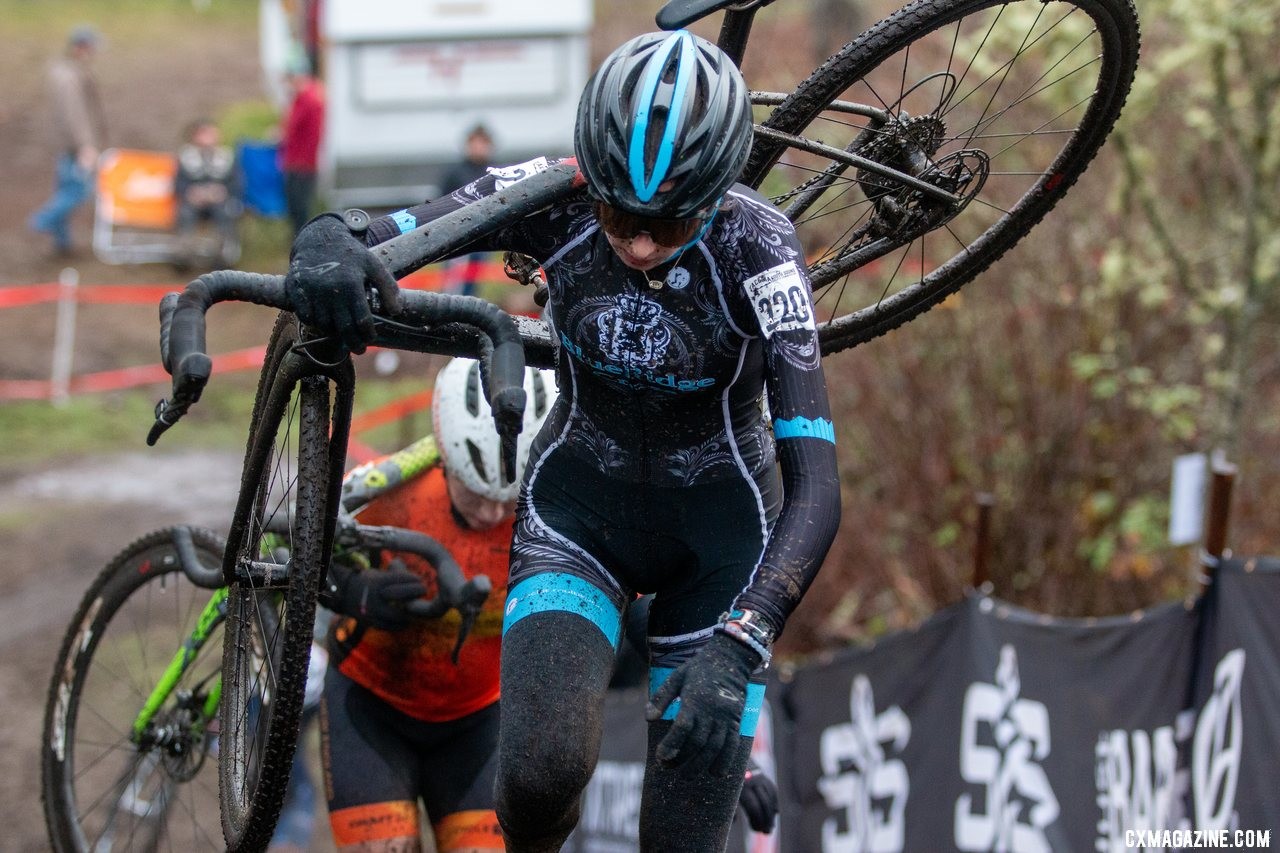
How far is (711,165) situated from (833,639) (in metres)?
6.71

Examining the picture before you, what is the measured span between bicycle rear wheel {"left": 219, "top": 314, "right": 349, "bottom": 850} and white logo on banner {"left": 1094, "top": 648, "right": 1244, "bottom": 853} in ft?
10.8

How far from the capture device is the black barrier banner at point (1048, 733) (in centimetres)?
521

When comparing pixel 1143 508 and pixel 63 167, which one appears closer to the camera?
pixel 1143 508

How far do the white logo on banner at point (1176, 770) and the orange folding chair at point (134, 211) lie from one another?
1255cm

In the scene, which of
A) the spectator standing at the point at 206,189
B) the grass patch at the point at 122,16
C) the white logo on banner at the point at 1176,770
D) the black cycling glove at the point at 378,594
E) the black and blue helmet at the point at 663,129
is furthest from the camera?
the grass patch at the point at 122,16

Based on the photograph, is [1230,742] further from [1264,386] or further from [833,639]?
[1264,386]

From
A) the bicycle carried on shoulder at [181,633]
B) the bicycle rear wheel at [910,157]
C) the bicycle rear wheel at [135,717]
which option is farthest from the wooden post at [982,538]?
→ the bicycle rear wheel at [135,717]

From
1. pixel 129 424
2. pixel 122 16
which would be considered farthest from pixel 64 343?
pixel 122 16

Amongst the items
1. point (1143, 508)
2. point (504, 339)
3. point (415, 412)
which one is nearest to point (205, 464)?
point (415, 412)

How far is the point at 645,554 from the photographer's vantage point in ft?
11.7

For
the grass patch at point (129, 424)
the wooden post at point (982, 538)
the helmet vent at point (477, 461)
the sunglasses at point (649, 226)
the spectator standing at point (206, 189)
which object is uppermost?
the spectator standing at point (206, 189)

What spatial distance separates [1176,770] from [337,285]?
3.93m

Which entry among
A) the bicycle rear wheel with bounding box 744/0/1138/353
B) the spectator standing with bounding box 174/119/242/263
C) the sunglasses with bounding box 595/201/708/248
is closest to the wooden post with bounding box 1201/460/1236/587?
the bicycle rear wheel with bounding box 744/0/1138/353

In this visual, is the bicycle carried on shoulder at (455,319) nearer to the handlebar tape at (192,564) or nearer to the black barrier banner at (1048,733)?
the handlebar tape at (192,564)
